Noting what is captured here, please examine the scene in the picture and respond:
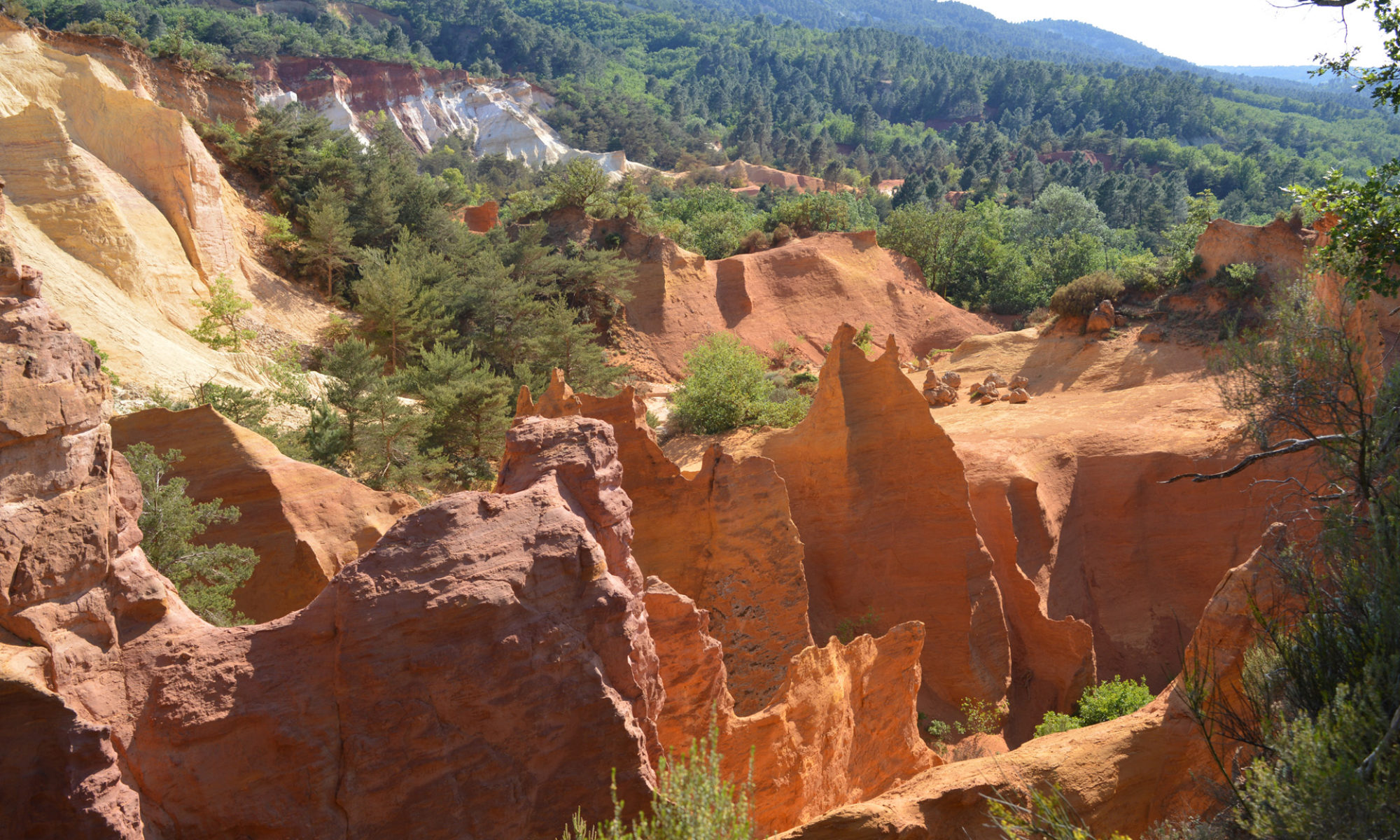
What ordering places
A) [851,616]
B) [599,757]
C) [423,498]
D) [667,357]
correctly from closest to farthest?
[599,757] < [851,616] < [423,498] < [667,357]

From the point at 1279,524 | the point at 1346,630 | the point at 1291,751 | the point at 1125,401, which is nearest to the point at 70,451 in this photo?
the point at 1291,751

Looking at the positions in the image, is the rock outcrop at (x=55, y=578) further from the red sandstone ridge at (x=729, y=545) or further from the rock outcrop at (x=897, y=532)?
the rock outcrop at (x=897, y=532)

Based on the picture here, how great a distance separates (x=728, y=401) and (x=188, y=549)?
1471 centimetres

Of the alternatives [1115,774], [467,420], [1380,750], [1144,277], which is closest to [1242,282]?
[1144,277]

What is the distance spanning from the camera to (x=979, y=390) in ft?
85.5

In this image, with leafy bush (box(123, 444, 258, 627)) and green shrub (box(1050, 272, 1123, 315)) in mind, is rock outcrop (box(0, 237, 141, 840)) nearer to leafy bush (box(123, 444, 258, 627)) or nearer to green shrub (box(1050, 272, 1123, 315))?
leafy bush (box(123, 444, 258, 627))

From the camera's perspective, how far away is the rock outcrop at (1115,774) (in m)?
6.62

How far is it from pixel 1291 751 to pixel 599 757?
436 cm

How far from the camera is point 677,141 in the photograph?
101 m

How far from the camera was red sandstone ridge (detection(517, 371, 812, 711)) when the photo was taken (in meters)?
11.4

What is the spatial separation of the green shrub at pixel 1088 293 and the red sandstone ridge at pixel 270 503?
2402 cm

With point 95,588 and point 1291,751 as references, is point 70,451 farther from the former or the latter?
point 1291,751

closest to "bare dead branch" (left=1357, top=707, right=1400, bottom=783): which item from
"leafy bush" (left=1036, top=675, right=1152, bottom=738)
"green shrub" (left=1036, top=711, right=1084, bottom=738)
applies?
"green shrub" (left=1036, top=711, right=1084, bottom=738)

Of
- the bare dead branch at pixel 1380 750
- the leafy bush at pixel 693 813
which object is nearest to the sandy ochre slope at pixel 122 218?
the leafy bush at pixel 693 813
